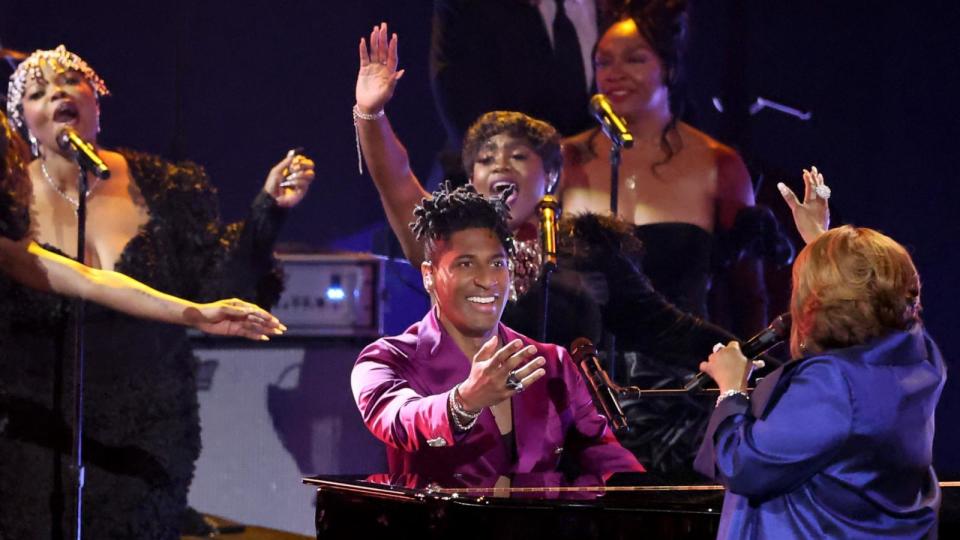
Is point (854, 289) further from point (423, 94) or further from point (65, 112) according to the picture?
point (423, 94)

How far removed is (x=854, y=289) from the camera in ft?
8.20

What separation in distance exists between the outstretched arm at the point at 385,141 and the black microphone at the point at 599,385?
1.27 m

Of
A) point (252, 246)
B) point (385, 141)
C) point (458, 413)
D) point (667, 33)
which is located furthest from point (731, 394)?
point (667, 33)

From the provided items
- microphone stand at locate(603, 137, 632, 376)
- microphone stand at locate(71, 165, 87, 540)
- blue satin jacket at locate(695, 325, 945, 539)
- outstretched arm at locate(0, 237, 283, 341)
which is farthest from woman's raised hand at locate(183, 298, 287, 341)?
blue satin jacket at locate(695, 325, 945, 539)

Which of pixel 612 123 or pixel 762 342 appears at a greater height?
pixel 612 123

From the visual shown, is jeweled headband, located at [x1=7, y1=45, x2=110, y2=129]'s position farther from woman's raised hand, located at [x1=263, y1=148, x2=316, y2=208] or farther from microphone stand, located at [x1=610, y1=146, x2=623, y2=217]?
microphone stand, located at [x1=610, y1=146, x2=623, y2=217]

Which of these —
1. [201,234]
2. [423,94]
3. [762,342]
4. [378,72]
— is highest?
[423,94]

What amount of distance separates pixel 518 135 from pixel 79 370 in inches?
66.5

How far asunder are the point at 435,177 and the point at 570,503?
2633 mm

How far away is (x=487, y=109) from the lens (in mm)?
5305

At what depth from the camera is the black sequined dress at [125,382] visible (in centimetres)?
429

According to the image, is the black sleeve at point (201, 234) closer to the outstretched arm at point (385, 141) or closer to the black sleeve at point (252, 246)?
the black sleeve at point (252, 246)

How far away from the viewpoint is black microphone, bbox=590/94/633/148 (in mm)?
4414

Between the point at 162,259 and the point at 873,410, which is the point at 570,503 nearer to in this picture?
the point at 873,410
